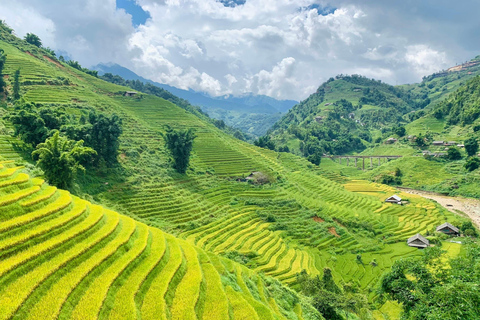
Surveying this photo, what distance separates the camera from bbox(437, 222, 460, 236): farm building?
3722 centimetres

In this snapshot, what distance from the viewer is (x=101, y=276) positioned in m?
10.4

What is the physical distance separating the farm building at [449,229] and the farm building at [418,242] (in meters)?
6.86

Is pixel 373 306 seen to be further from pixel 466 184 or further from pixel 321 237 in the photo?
pixel 466 184

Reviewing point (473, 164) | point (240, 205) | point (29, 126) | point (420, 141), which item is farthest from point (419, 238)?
point (420, 141)

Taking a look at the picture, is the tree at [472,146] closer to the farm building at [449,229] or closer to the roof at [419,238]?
the farm building at [449,229]

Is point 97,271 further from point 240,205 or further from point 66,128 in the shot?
point 240,205

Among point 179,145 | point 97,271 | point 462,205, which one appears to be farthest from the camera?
point 462,205

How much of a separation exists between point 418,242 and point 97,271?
36.9 metres

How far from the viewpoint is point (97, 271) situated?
10.6 m

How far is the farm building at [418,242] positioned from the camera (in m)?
33.2

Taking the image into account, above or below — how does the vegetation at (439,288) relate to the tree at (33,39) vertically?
below

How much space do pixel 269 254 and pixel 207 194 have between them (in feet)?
42.0

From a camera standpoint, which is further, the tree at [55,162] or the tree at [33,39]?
the tree at [33,39]

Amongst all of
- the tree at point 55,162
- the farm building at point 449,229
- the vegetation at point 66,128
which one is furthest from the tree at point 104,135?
the farm building at point 449,229
